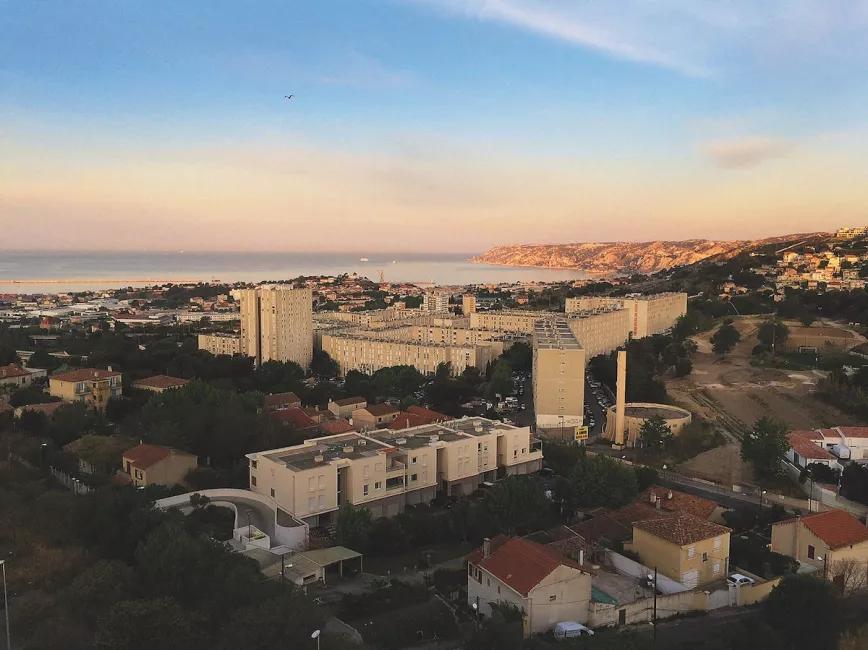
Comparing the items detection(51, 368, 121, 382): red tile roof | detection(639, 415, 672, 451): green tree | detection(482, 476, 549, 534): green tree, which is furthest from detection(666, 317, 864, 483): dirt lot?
detection(51, 368, 121, 382): red tile roof

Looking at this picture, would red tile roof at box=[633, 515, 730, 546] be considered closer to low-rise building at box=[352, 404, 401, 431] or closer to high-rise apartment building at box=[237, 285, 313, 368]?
low-rise building at box=[352, 404, 401, 431]

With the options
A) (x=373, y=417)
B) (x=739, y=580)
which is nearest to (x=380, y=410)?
(x=373, y=417)

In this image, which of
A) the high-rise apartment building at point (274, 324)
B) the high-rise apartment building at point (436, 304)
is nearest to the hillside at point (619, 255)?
the high-rise apartment building at point (436, 304)

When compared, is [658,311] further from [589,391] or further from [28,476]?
[28,476]

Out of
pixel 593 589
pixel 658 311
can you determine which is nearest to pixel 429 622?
pixel 593 589

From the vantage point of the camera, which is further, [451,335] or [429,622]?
[451,335]

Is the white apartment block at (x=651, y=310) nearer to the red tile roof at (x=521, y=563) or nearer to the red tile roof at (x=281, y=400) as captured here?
the red tile roof at (x=281, y=400)

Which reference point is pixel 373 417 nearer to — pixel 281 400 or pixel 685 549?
pixel 281 400
